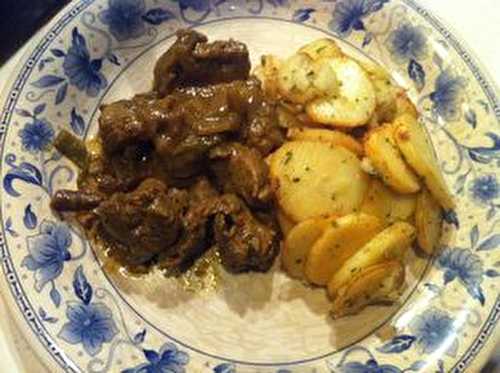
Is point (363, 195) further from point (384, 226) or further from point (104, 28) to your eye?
point (104, 28)

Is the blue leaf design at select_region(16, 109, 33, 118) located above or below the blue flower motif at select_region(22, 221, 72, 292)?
above

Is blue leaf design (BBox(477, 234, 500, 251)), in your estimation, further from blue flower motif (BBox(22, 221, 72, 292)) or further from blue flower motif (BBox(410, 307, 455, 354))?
blue flower motif (BBox(22, 221, 72, 292))

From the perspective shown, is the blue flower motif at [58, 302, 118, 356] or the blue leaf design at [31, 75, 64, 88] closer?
the blue flower motif at [58, 302, 118, 356]

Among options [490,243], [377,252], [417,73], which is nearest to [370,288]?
[377,252]

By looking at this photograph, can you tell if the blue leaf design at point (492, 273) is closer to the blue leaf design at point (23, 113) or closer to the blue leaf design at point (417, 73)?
the blue leaf design at point (417, 73)

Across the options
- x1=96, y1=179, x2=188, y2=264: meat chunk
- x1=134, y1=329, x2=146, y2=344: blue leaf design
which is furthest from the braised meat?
x1=134, y1=329, x2=146, y2=344: blue leaf design

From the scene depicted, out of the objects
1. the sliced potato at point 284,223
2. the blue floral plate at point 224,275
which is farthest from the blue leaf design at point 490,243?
the sliced potato at point 284,223

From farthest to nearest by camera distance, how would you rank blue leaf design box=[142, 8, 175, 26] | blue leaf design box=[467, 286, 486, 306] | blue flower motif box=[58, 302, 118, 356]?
blue leaf design box=[142, 8, 175, 26], blue leaf design box=[467, 286, 486, 306], blue flower motif box=[58, 302, 118, 356]

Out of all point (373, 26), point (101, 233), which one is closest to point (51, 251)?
point (101, 233)
